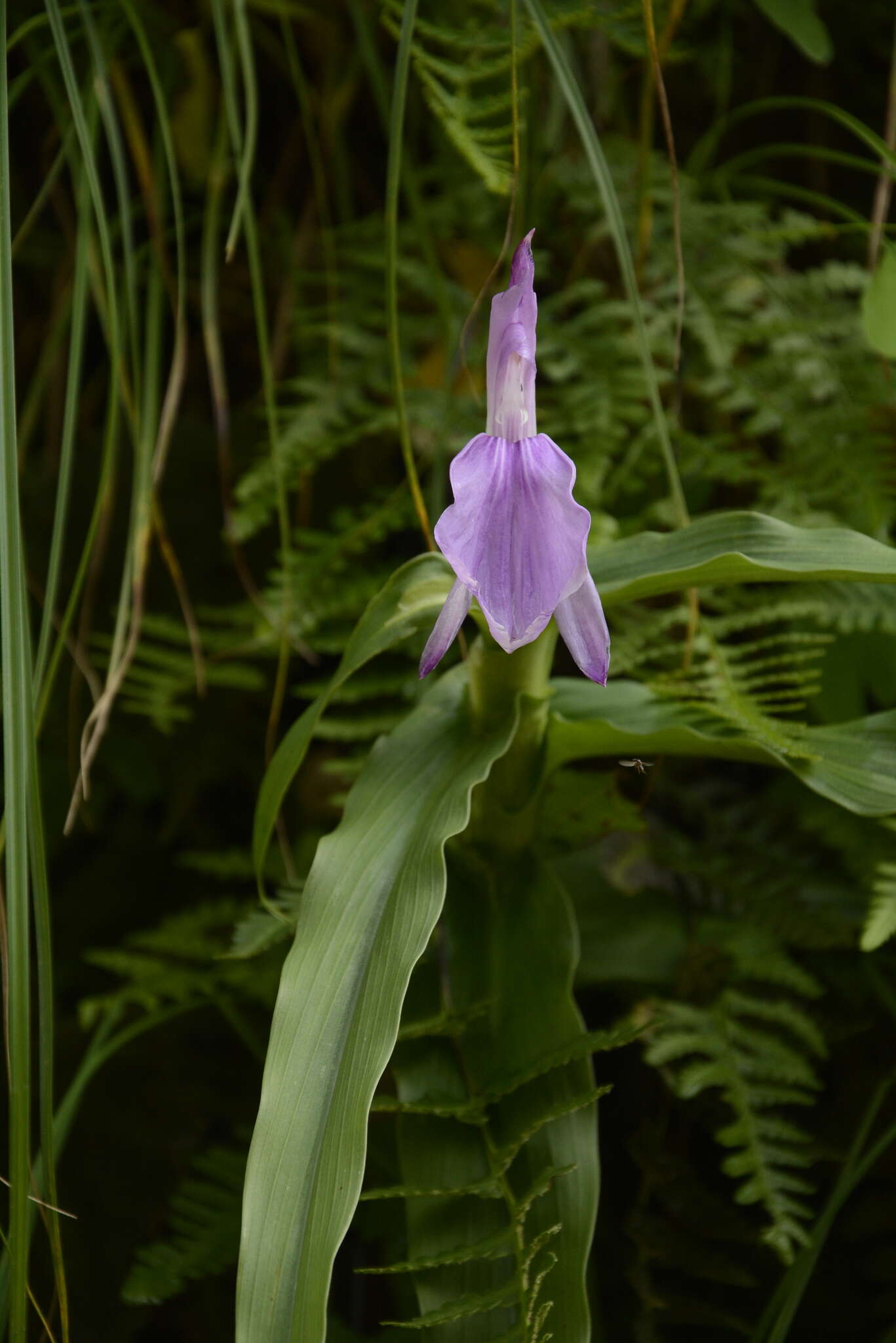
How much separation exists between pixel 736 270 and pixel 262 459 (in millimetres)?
612

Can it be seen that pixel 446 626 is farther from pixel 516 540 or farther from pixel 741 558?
pixel 741 558

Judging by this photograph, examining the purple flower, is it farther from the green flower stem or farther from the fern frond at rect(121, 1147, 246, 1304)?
the fern frond at rect(121, 1147, 246, 1304)

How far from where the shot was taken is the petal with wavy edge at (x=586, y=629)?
22.1 inches

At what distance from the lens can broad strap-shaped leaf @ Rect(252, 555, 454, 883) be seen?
671 millimetres

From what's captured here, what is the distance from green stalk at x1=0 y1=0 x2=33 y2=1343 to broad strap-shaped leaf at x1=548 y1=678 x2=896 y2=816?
0.37 m

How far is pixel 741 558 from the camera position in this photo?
0.62 m

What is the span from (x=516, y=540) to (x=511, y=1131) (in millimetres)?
390

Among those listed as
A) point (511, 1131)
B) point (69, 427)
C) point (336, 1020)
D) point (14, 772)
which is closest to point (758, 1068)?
point (511, 1131)

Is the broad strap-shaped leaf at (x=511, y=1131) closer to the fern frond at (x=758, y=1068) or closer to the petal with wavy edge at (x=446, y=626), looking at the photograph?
the fern frond at (x=758, y=1068)

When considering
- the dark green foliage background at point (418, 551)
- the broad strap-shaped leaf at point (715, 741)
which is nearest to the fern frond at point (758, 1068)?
the dark green foliage background at point (418, 551)

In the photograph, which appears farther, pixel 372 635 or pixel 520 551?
pixel 372 635

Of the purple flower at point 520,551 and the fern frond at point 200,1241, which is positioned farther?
the fern frond at point 200,1241

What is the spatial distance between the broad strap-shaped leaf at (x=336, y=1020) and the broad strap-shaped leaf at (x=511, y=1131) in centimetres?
12

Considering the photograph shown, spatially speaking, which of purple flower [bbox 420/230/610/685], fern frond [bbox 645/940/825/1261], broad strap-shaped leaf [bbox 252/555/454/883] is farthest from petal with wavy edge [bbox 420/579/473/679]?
fern frond [bbox 645/940/825/1261]
